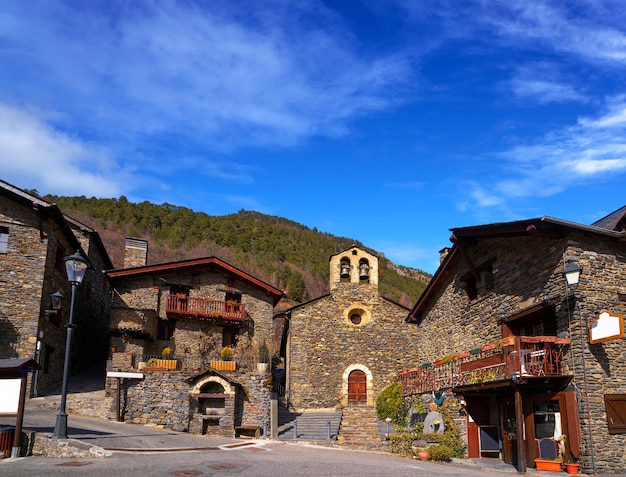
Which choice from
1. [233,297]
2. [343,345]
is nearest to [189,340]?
[233,297]

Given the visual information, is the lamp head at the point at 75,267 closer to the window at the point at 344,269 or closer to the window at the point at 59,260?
the window at the point at 59,260

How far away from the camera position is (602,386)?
1413 cm

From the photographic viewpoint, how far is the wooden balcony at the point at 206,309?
88.7 ft

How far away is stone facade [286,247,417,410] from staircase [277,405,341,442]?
5.36 ft

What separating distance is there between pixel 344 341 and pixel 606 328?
1678cm

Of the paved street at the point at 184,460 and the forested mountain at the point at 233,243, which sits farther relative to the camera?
the forested mountain at the point at 233,243

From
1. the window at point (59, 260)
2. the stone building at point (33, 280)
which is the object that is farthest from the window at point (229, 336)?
the window at point (59, 260)

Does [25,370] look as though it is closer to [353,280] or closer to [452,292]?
[452,292]

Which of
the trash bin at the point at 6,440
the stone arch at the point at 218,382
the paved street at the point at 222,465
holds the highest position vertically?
the stone arch at the point at 218,382

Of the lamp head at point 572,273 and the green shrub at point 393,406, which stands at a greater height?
the lamp head at point 572,273

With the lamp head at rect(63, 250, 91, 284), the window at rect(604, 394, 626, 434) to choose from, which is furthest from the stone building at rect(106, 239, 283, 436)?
the window at rect(604, 394, 626, 434)

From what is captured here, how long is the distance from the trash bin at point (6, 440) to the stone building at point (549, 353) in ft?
38.5

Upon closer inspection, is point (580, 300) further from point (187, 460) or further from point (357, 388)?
point (357, 388)

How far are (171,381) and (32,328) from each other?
558 centimetres
